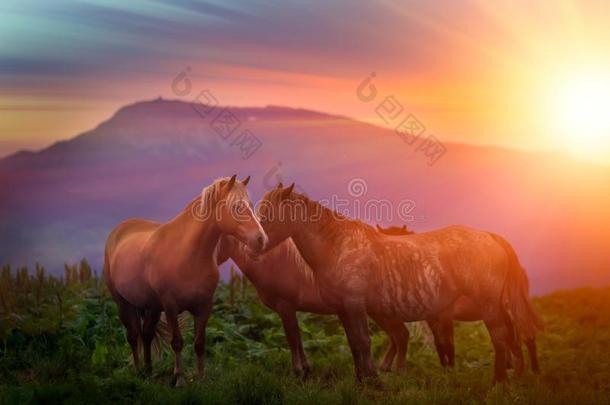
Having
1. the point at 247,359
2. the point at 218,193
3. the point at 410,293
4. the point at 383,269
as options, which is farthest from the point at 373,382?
the point at 247,359

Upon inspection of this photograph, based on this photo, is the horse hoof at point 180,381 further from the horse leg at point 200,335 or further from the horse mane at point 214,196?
the horse mane at point 214,196

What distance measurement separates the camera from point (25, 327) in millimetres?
11844

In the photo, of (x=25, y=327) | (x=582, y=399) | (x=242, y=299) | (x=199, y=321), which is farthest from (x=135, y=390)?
(x=242, y=299)

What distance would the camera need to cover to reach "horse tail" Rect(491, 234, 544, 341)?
9305 millimetres

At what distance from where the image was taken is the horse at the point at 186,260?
8508 mm

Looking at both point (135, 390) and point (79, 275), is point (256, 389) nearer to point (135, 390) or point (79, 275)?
point (135, 390)

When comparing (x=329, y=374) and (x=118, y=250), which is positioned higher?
(x=118, y=250)

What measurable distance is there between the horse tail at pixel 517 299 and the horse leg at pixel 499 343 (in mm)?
203

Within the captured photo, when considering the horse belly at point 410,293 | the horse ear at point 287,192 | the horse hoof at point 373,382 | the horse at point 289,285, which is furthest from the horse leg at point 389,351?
the horse ear at point 287,192

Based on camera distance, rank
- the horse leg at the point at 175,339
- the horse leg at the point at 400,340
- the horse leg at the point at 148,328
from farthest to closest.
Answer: the horse leg at the point at 400,340 < the horse leg at the point at 148,328 < the horse leg at the point at 175,339

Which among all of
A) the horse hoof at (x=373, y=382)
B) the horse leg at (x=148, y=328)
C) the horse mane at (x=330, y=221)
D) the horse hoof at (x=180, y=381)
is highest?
the horse mane at (x=330, y=221)

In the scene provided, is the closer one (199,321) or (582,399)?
(582,399)

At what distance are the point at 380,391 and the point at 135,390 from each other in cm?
300

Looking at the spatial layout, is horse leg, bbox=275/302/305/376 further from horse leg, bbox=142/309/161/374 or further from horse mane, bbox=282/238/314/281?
horse leg, bbox=142/309/161/374
